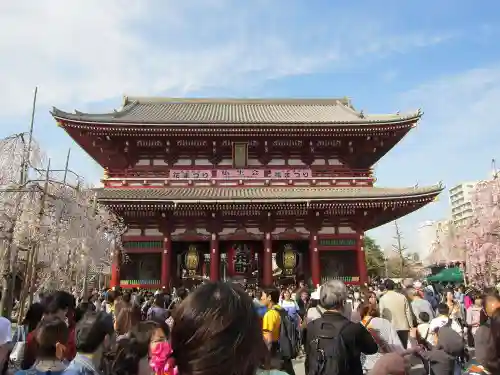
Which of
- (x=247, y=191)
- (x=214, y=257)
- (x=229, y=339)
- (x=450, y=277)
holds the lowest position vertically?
(x=229, y=339)

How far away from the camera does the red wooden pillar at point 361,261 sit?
18919mm

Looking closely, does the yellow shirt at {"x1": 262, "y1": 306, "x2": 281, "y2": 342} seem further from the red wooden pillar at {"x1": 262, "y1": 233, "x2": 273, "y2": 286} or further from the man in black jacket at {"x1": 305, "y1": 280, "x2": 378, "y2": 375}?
the red wooden pillar at {"x1": 262, "y1": 233, "x2": 273, "y2": 286}

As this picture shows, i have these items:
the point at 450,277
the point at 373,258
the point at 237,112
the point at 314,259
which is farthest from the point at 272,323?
the point at 373,258

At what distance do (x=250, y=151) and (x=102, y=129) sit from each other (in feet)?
22.8

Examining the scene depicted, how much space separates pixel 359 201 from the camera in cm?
1783

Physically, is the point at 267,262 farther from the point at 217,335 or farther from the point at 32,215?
the point at 217,335

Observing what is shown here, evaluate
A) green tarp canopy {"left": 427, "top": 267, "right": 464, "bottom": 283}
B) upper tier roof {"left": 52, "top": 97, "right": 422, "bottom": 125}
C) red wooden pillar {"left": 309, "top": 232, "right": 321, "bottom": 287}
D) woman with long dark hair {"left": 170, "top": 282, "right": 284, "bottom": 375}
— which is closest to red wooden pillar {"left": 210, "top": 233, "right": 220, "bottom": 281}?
red wooden pillar {"left": 309, "top": 232, "right": 321, "bottom": 287}

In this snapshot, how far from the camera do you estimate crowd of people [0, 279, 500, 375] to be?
1.54 metres

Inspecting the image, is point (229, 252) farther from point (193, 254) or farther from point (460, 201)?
point (460, 201)

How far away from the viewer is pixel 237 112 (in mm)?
24391

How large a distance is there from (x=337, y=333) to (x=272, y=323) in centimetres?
224

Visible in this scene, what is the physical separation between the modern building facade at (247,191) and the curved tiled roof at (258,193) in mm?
51

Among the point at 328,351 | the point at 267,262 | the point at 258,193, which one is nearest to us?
the point at 328,351

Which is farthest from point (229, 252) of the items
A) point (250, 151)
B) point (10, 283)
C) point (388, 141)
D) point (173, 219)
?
point (10, 283)
